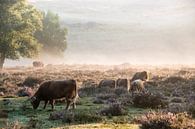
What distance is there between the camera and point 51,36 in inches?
3415

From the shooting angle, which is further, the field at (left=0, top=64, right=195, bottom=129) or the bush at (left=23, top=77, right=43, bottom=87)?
the bush at (left=23, top=77, right=43, bottom=87)

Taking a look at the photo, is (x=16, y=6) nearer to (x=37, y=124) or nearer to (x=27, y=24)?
(x=27, y=24)

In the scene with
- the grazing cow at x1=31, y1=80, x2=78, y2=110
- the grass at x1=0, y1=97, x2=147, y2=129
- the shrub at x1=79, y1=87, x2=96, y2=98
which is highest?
the grazing cow at x1=31, y1=80, x2=78, y2=110

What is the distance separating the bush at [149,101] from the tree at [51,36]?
63836 mm

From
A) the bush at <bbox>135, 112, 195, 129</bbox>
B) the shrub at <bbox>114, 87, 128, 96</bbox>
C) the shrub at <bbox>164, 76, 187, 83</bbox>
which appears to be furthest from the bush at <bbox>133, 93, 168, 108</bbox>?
the shrub at <bbox>164, 76, 187, 83</bbox>

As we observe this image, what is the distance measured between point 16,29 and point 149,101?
33.5 m

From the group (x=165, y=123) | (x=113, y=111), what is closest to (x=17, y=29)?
(x=113, y=111)

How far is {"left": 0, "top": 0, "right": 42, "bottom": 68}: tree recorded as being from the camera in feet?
172

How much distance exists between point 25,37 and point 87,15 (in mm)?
121129

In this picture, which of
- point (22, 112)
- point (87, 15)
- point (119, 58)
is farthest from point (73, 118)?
point (87, 15)

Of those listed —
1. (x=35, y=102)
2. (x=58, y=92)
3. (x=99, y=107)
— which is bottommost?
(x=99, y=107)

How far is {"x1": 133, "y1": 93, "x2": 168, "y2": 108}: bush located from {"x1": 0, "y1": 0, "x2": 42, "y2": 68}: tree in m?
32.0

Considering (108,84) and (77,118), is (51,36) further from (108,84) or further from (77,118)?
(77,118)

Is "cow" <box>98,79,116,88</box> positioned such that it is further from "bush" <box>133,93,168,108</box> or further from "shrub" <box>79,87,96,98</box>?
"bush" <box>133,93,168,108</box>
